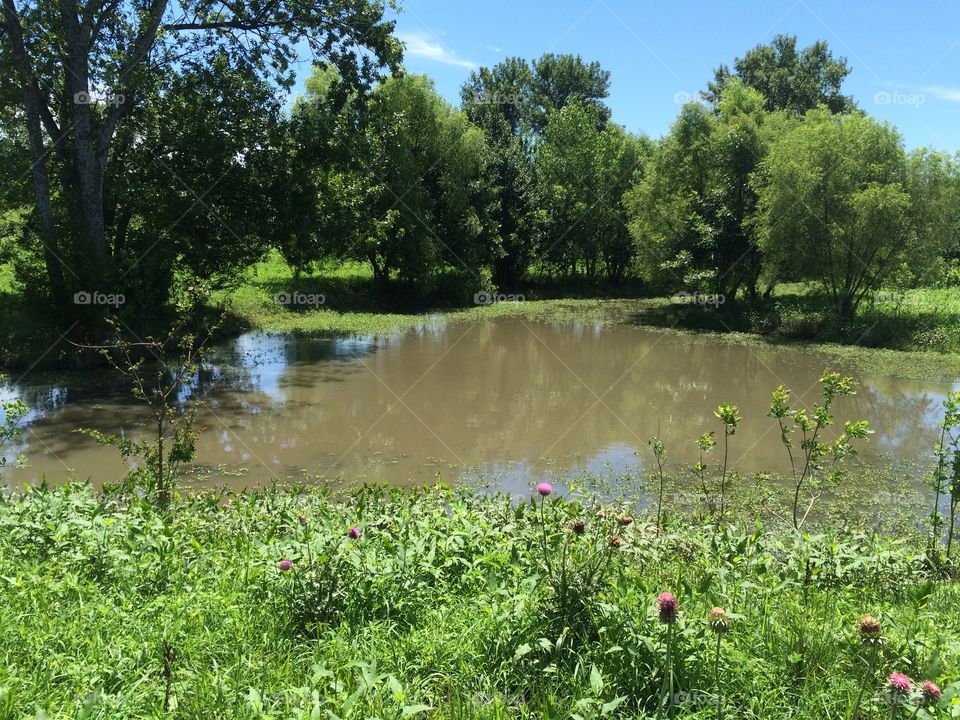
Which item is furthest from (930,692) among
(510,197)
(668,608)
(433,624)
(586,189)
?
(586,189)

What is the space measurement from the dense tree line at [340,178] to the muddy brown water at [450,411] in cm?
306

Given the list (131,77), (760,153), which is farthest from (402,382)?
(760,153)

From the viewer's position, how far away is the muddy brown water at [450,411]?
7.68 m

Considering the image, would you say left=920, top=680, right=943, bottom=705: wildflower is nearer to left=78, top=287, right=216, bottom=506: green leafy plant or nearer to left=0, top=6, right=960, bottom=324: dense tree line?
left=78, top=287, right=216, bottom=506: green leafy plant

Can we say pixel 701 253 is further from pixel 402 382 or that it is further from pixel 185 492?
pixel 185 492

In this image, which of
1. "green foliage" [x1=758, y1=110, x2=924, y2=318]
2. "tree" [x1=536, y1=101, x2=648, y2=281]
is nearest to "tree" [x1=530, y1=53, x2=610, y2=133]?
"tree" [x1=536, y1=101, x2=648, y2=281]

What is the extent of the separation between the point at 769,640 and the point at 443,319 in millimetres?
18830

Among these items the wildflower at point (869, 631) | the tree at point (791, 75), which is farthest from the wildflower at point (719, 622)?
the tree at point (791, 75)

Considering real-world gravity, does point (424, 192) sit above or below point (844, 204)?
above

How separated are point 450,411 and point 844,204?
13.2m

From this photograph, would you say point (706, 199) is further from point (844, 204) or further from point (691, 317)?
point (844, 204)

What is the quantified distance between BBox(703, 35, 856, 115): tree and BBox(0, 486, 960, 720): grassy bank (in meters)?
48.5

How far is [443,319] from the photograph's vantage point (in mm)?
21250

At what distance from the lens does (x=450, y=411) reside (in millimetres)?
10195
